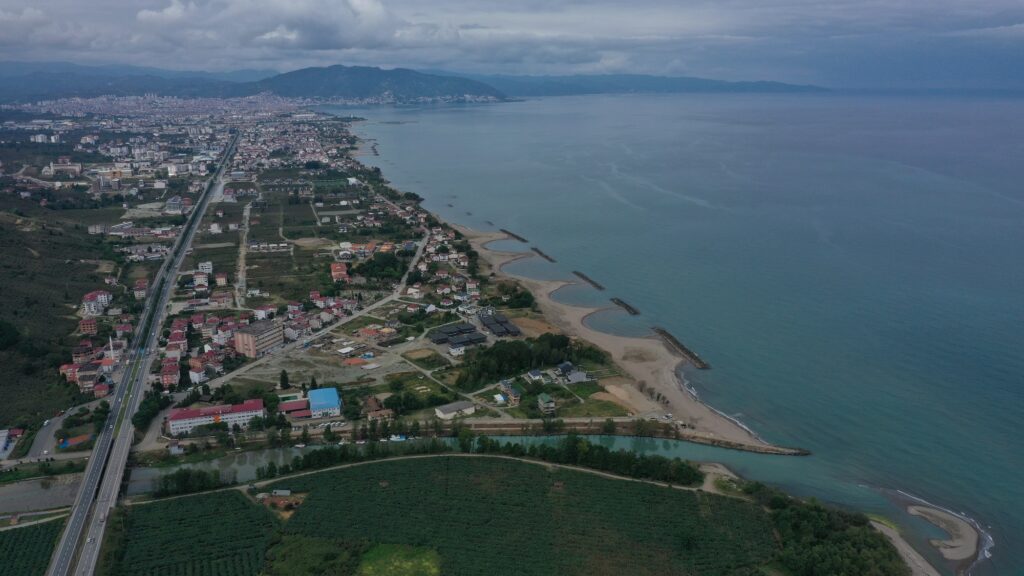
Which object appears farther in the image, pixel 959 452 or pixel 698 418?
pixel 698 418

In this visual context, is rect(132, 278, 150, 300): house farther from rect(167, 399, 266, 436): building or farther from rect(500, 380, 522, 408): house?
rect(500, 380, 522, 408): house

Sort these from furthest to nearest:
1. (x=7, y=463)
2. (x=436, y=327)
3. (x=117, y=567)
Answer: (x=436, y=327) → (x=7, y=463) → (x=117, y=567)

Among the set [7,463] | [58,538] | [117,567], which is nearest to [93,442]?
[7,463]

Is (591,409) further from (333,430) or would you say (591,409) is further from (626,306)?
(626,306)

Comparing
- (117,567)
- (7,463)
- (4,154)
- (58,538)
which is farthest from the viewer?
(4,154)

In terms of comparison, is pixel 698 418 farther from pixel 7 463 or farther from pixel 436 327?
pixel 7 463

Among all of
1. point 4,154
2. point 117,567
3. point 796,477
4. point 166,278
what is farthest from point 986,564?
point 4,154
